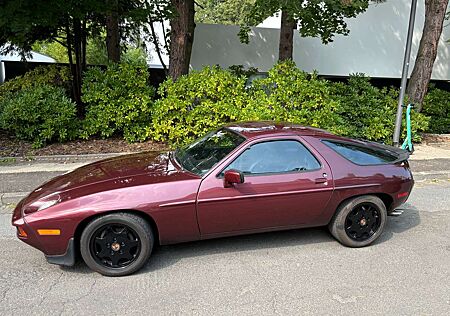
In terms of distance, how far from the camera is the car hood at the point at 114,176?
350 centimetres

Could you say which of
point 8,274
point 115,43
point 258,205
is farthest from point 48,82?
point 258,205

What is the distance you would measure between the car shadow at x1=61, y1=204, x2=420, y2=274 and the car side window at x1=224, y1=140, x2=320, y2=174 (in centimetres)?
90

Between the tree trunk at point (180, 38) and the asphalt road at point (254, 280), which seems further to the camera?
the tree trunk at point (180, 38)

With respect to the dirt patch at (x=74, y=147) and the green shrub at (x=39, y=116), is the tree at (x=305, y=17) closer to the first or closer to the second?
the dirt patch at (x=74, y=147)

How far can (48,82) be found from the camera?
10398mm

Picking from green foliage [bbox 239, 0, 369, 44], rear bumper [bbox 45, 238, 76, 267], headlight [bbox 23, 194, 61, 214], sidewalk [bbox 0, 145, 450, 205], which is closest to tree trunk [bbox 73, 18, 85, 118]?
sidewalk [bbox 0, 145, 450, 205]

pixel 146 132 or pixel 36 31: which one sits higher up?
pixel 36 31

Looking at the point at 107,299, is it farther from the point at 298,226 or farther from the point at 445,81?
the point at 445,81

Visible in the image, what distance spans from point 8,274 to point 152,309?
5.05 feet

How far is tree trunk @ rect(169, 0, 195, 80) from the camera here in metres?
8.85

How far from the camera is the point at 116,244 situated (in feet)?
11.0

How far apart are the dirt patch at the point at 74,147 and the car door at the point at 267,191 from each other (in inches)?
182

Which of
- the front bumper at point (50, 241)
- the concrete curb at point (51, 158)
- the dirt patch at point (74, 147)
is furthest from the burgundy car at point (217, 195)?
the dirt patch at point (74, 147)

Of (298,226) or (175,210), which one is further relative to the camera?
(298,226)
